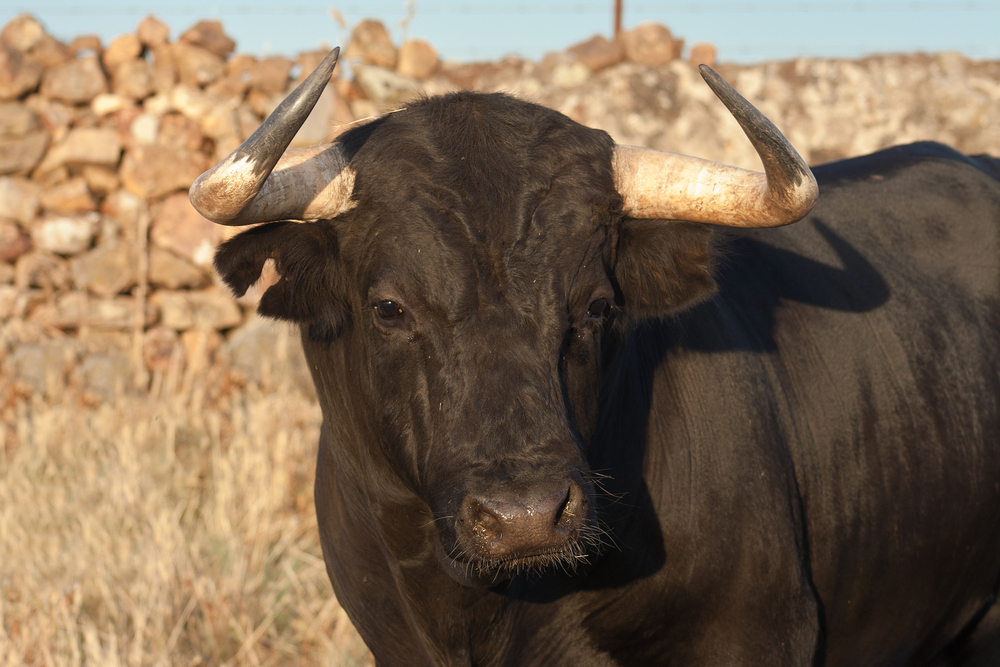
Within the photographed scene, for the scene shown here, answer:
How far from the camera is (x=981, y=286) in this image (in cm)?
337

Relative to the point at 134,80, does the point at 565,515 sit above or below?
below

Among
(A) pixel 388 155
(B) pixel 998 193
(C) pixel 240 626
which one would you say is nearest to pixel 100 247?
(C) pixel 240 626

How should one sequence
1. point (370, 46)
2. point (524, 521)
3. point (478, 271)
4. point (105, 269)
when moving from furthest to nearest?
point (370, 46)
point (105, 269)
point (478, 271)
point (524, 521)

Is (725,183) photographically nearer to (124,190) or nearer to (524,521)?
(524,521)

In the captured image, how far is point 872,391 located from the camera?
117 inches

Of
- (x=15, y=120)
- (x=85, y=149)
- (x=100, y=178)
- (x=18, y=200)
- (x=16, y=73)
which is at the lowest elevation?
(x=18, y=200)

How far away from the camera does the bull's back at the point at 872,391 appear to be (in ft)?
8.91

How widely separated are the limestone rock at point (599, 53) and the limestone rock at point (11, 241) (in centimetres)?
476

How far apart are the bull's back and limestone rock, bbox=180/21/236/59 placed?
603cm

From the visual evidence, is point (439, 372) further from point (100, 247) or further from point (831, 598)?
point (100, 247)

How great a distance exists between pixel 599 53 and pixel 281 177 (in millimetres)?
6156

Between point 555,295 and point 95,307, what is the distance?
6.20 m

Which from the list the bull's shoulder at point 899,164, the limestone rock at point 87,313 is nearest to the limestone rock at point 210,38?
the limestone rock at point 87,313

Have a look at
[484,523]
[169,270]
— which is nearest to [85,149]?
[169,270]
